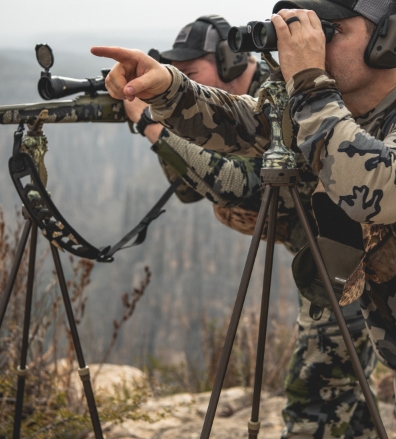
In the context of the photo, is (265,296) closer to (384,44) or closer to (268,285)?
(268,285)

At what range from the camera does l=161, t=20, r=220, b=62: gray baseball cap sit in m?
2.57

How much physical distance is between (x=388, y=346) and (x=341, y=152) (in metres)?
0.62

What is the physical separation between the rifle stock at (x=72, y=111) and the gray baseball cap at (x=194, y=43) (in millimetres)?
Answer: 328

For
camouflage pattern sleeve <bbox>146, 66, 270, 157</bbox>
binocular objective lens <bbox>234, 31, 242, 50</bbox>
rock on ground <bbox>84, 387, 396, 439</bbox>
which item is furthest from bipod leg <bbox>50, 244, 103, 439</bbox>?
rock on ground <bbox>84, 387, 396, 439</bbox>

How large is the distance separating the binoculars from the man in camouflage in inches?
0.9

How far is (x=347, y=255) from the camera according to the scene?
153 centimetres

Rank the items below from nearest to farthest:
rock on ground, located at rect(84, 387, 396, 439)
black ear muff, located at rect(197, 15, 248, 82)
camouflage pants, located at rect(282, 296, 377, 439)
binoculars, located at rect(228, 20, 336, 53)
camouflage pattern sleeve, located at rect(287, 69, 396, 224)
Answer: camouflage pattern sleeve, located at rect(287, 69, 396, 224) → binoculars, located at rect(228, 20, 336, 53) → camouflage pants, located at rect(282, 296, 377, 439) → black ear muff, located at rect(197, 15, 248, 82) → rock on ground, located at rect(84, 387, 396, 439)

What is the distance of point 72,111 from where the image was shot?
228 centimetres

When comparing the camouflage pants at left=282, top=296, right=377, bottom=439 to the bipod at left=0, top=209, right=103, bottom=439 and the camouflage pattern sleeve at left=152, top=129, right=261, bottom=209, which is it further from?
the bipod at left=0, top=209, right=103, bottom=439

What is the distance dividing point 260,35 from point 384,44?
0.92 ft

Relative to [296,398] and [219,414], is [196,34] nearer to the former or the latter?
[296,398]

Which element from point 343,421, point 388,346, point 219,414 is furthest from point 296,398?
point 219,414

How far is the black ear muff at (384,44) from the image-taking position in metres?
1.45

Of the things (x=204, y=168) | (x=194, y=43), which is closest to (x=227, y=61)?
(x=194, y=43)
